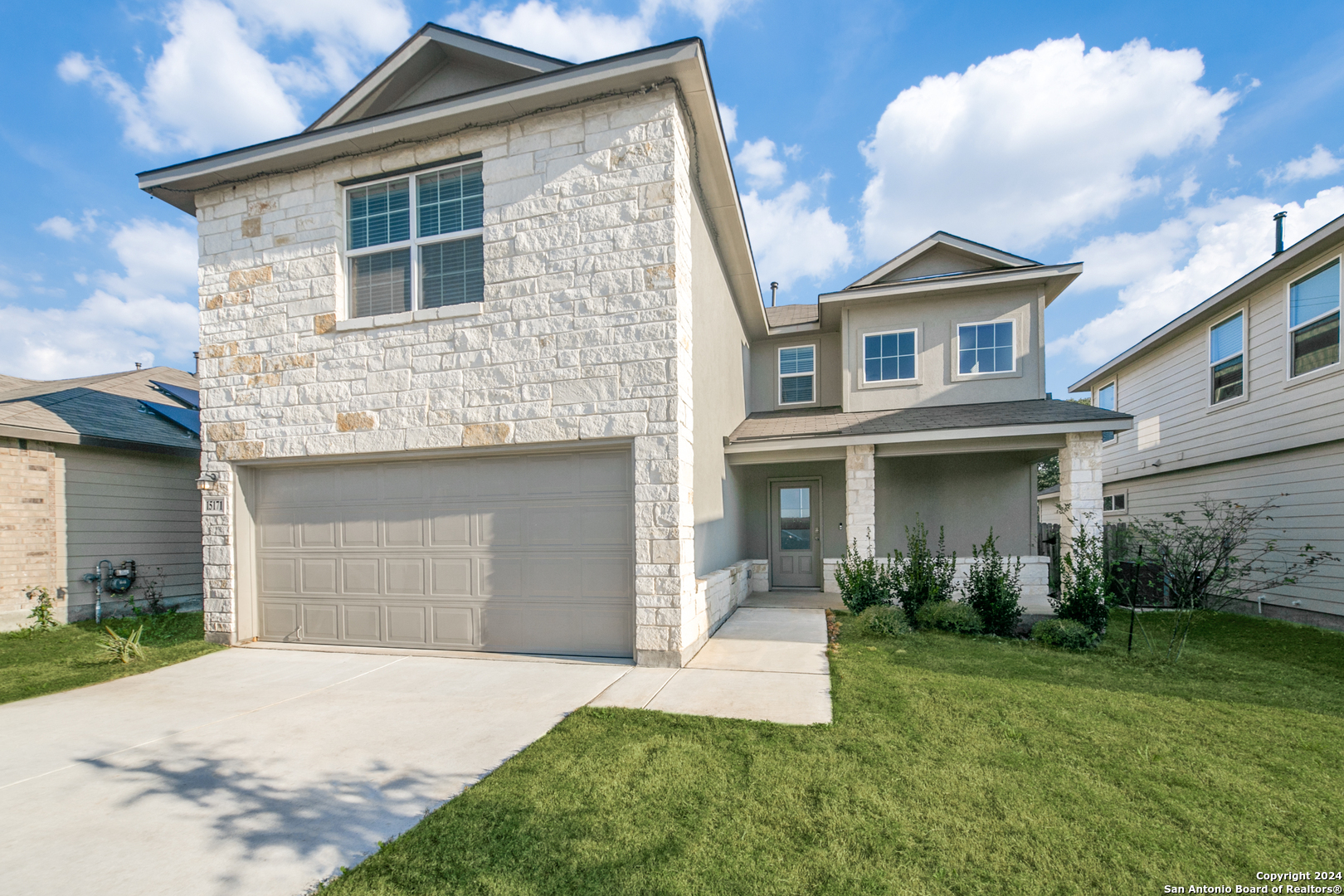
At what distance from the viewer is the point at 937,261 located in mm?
11273

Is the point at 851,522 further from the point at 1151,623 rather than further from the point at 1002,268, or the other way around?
the point at 1002,268

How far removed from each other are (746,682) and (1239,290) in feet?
37.3

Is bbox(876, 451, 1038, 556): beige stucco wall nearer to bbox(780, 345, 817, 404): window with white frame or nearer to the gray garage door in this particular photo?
bbox(780, 345, 817, 404): window with white frame

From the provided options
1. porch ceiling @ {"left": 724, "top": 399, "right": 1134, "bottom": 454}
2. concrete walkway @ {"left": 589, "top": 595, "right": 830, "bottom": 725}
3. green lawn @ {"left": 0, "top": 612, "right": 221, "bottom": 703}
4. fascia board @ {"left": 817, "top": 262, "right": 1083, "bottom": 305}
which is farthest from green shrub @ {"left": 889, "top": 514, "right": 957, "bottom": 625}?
green lawn @ {"left": 0, "top": 612, "right": 221, "bottom": 703}

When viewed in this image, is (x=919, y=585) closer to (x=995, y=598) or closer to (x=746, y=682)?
(x=995, y=598)

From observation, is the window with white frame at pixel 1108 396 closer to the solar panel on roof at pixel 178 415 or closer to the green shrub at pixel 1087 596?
the green shrub at pixel 1087 596

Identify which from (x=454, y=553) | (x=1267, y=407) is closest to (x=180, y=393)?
(x=454, y=553)

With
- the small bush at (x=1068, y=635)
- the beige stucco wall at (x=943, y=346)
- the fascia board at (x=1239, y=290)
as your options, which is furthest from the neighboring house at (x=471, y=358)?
the fascia board at (x=1239, y=290)

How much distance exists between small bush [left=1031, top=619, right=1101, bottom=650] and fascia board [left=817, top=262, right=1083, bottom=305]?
645cm

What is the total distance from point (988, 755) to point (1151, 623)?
7.33m

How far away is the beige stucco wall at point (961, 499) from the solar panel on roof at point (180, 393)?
13785 mm

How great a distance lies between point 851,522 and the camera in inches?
378

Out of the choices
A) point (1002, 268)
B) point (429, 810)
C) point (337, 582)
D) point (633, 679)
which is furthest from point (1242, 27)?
point (337, 582)

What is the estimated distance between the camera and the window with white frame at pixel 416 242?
6414 mm
